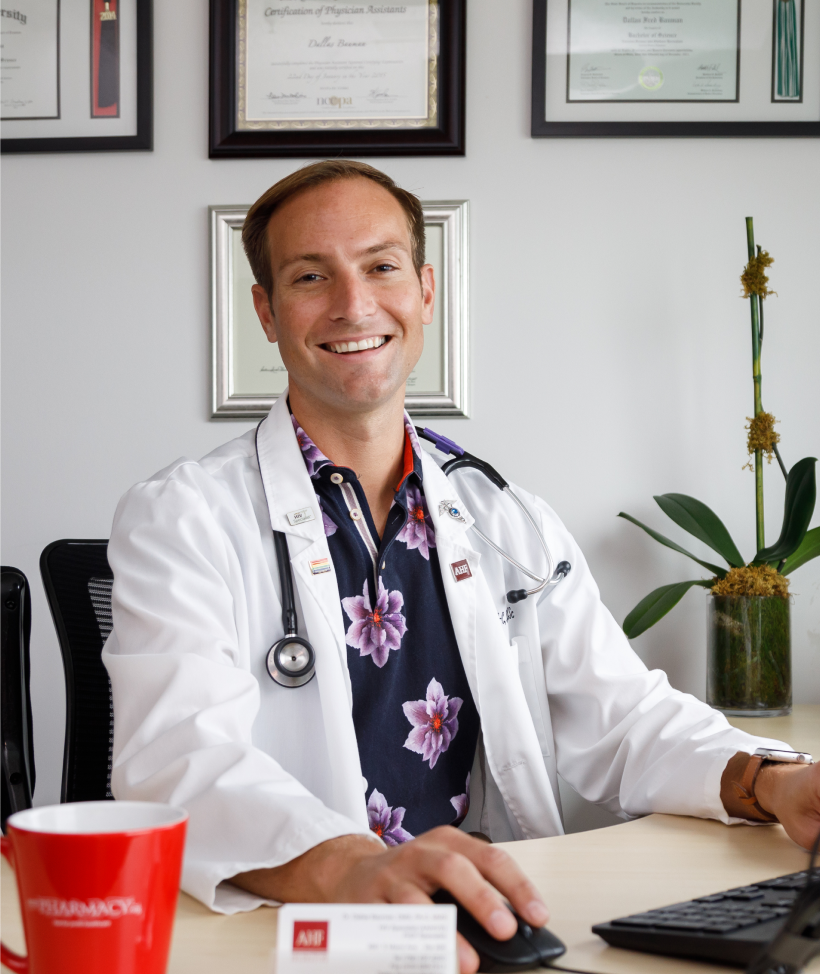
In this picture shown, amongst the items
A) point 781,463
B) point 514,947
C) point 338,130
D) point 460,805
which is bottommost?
point 460,805

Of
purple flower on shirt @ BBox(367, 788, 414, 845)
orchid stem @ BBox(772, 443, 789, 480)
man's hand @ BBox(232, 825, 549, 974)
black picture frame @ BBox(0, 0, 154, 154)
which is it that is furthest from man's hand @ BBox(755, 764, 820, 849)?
black picture frame @ BBox(0, 0, 154, 154)

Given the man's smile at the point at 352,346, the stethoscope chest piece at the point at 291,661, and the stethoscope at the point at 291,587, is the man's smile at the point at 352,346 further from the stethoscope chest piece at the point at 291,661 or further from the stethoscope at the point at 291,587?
the stethoscope chest piece at the point at 291,661

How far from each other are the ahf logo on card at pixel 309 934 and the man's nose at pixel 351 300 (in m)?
1.06

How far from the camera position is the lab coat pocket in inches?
53.7

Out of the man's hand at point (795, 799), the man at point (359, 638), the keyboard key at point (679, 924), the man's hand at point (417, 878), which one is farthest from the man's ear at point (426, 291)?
the keyboard key at point (679, 924)

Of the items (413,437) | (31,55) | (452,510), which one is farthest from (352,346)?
(31,55)

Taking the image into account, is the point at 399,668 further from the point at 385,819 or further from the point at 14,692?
the point at 14,692

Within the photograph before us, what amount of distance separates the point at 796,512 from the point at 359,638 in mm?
945

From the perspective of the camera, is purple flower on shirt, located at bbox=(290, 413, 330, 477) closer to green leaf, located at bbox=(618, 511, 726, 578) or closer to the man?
the man

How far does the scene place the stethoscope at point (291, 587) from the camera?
1193 millimetres

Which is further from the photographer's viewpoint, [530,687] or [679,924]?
[530,687]

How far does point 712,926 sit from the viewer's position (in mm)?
586

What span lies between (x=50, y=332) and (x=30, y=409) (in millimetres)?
175

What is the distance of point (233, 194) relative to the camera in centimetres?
203
